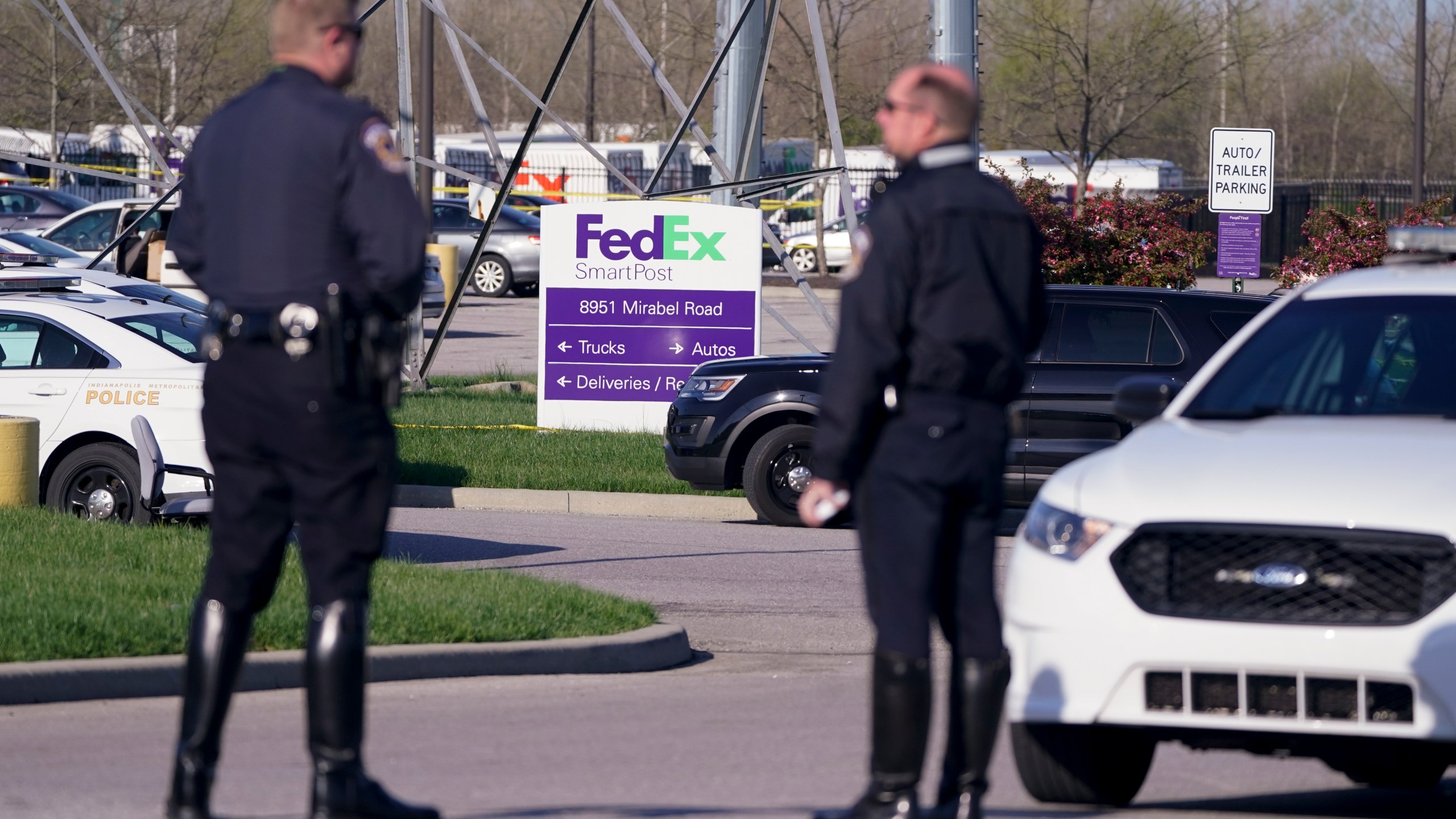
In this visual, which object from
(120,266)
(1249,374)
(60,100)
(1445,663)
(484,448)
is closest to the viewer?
(1445,663)

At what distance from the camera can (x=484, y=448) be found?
15875 millimetres

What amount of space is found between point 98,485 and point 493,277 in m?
25.0

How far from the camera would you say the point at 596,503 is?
14438 mm

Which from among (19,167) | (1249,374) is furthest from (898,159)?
(19,167)

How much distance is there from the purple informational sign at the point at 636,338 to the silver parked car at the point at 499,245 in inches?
709

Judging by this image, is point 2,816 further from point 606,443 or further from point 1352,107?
point 1352,107

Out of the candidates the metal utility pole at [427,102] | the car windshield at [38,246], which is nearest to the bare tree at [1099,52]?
the metal utility pole at [427,102]

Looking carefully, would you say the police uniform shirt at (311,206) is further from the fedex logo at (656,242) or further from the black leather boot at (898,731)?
the fedex logo at (656,242)

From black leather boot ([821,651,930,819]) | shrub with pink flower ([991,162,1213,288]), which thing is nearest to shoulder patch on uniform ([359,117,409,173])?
black leather boot ([821,651,930,819])

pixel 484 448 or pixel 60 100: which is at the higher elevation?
pixel 60 100

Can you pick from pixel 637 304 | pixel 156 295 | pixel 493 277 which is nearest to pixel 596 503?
pixel 156 295

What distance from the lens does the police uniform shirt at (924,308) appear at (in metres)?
4.41

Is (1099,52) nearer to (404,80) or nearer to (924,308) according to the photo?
(404,80)

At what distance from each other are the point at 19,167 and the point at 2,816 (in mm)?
51422
